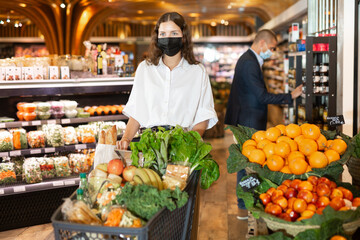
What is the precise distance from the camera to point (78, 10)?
1147 centimetres

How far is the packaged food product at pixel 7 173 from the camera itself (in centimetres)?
452

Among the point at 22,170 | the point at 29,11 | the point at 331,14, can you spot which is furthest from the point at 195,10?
the point at 22,170

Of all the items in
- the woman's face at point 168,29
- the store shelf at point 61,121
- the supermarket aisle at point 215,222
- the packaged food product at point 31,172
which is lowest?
the supermarket aisle at point 215,222

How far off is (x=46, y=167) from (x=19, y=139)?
0.42m

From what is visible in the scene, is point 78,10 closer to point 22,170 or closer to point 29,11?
point 29,11

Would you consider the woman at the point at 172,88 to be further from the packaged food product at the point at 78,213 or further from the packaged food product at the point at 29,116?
the packaged food product at the point at 29,116

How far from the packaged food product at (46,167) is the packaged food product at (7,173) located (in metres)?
0.28

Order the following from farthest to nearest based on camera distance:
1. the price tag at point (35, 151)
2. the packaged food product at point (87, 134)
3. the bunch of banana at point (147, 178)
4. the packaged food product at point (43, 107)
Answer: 1. the packaged food product at point (87, 134)
2. the packaged food product at point (43, 107)
3. the price tag at point (35, 151)
4. the bunch of banana at point (147, 178)

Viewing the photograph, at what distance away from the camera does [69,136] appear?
512 cm

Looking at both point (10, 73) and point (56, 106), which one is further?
point (56, 106)

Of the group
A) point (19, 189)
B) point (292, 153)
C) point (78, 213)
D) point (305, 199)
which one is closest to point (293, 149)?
point (292, 153)

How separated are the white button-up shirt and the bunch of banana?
2.60 ft

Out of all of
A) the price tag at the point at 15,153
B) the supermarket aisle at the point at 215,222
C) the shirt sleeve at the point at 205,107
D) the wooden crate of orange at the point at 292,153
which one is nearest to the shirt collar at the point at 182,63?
the shirt sleeve at the point at 205,107

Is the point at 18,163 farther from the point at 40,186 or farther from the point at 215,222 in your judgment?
the point at 215,222
